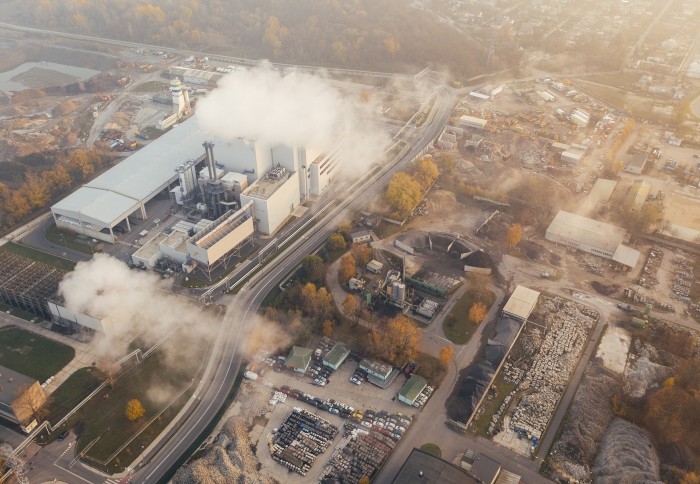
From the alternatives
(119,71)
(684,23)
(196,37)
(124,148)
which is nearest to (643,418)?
(124,148)

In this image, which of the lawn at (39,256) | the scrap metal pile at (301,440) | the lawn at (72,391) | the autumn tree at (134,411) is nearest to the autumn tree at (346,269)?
the scrap metal pile at (301,440)

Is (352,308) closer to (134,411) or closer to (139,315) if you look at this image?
(139,315)

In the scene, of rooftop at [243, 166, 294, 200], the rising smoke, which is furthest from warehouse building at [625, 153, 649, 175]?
the rising smoke

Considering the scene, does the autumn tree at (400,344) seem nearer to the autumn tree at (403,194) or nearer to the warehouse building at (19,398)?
the autumn tree at (403,194)

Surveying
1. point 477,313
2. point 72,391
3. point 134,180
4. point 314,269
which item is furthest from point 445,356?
point 134,180

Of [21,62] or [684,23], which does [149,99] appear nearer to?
[21,62]
